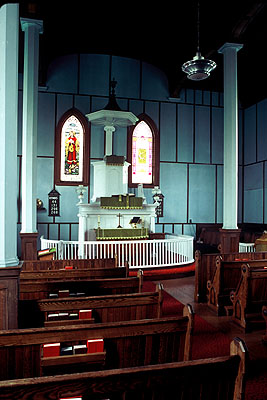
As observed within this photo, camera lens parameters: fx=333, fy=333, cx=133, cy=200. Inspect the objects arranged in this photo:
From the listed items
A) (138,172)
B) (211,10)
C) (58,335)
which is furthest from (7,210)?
(138,172)

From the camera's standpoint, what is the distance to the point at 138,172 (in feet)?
40.8

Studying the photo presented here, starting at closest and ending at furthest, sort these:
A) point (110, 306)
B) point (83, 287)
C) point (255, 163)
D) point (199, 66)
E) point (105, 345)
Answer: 1. point (105, 345)
2. point (110, 306)
3. point (83, 287)
4. point (199, 66)
5. point (255, 163)

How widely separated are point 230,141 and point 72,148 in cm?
596

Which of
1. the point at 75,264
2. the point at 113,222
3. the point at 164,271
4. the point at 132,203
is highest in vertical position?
the point at 132,203

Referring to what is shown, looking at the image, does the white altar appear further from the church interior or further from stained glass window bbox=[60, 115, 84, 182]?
stained glass window bbox=[60, 115, 84, 182]

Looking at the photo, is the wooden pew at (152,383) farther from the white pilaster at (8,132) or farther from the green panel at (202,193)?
the green panel at (202,193)

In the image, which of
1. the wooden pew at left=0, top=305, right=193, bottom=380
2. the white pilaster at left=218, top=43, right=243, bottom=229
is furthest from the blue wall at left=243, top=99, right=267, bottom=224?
the wooden pew at left=0, top=305, right=193, bottom=380

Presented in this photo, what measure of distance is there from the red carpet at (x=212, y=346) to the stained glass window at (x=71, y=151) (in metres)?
7.36

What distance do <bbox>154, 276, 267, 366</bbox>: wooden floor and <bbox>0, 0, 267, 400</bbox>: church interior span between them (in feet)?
0.13

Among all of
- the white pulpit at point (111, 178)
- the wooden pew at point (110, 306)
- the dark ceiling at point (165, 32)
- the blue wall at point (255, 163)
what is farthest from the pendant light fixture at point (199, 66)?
the blue wall at point (255, 163)

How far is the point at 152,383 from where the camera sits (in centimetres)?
137

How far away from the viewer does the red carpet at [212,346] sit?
2.60 metres

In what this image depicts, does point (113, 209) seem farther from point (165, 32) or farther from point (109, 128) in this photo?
point (165, 32)

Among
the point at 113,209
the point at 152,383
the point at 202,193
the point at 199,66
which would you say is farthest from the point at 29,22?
the point at 202,193
